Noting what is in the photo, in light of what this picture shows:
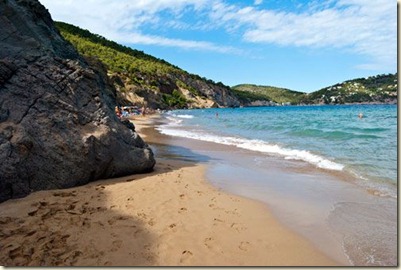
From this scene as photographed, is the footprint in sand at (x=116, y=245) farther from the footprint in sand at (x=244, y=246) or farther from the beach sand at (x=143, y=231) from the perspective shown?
the footprint in sand at (x=244, y=246)

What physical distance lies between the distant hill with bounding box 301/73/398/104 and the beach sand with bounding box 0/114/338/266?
15064cm

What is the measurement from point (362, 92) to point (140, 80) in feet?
371

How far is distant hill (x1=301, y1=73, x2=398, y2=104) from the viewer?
148175mm

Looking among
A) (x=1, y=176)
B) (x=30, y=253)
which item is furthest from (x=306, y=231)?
(x=1, y=176)

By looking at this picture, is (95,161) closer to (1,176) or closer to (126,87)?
(1,176)

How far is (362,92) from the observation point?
166 meters

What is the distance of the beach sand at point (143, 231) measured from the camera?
452 centimetres

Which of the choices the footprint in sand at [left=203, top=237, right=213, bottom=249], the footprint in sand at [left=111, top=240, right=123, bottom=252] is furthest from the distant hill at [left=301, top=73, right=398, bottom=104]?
the footprint in sand at [left=111, top=240, right=123, bottom=252]

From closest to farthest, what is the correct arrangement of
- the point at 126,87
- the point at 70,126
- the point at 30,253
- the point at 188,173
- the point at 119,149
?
the point at 30,253 → the point at 70,126 → the point at 119,149 → the point at 188,173 → the point at 126,87

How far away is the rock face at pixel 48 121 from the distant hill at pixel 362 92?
149672 millimetres

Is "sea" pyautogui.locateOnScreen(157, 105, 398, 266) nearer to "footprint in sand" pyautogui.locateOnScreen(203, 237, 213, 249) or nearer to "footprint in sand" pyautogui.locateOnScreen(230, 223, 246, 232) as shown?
"footprint in sand" pyautogui.locateOnScreen(230, 223, 246, 232)

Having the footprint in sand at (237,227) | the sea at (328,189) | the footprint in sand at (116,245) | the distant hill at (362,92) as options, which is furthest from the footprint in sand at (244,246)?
the distant hill at (362,92)

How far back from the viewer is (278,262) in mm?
4531

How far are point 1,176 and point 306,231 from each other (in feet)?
17.7
